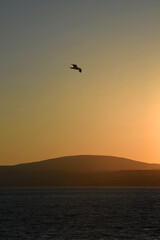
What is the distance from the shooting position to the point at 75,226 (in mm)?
87000

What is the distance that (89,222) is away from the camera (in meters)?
94.8

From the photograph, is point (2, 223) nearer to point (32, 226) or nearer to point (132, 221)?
point (32, 226)

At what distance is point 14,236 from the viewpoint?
72.2 metres

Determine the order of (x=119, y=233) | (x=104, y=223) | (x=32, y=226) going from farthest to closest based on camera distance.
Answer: (x=104, y=223)
(x=32, y=226)
(x=119, y=233)

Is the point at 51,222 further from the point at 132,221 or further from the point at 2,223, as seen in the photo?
the point at 132,221

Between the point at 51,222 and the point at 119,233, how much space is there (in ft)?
75.7

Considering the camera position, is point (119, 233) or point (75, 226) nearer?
point (119, 233)

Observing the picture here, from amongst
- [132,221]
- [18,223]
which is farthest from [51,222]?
[132,221]

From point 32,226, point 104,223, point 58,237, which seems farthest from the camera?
point 104,223

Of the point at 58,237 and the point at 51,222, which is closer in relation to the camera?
the point at 58,237

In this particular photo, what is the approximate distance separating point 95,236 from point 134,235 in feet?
20.6

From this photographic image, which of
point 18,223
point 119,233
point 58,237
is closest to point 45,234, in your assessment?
point 58,237

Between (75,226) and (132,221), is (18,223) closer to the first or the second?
(75,226)

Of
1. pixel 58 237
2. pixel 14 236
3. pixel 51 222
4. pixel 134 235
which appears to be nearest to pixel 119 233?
pixel 134 235
